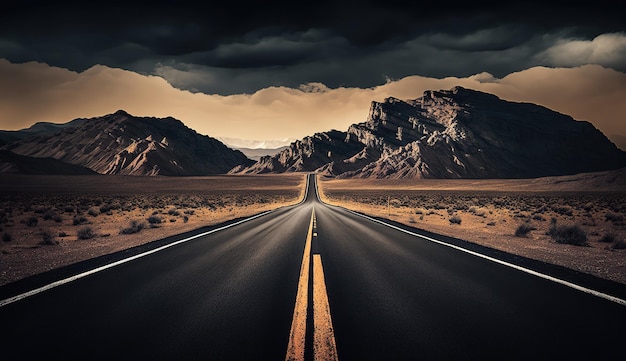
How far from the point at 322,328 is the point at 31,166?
164m

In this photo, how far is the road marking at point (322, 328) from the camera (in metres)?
3.14

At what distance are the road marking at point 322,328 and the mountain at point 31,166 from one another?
154414 millimetres

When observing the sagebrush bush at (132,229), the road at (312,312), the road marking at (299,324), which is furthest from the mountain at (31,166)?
the road marking at (299,324)

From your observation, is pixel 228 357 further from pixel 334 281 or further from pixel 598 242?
pixel 598 242

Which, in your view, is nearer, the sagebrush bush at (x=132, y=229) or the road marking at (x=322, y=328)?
the road marking at (x=322, y=328)

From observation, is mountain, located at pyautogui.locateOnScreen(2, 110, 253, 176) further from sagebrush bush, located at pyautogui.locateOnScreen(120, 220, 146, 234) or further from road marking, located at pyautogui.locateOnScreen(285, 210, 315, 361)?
road marking, located at pyautogui.locateOnScreen(285, 210, 315, 361)

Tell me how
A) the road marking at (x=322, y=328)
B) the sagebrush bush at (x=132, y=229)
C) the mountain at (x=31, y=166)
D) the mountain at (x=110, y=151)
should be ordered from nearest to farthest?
1. the road marking at (x=322, y=328)
2. the sagebrush bush at (x=132, y=229)
3. the mountain at (x=31, y=166)
4. the mountain at (x=110, y=151)

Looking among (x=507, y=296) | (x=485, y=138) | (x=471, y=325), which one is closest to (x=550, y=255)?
(x=507, y=296)

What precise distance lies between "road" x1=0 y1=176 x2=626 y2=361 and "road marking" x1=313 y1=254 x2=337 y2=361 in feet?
0.07

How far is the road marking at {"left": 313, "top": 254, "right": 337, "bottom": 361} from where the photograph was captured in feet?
10.3

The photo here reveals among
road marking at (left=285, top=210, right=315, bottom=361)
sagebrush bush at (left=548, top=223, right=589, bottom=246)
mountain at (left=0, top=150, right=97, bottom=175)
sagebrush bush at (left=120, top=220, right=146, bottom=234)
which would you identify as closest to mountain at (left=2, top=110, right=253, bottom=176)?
mountain at (left=0, top=150, right=97, bottom=175)

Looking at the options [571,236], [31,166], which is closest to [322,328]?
[571,236]

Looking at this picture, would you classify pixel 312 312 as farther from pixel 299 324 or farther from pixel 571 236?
pixel 571 236

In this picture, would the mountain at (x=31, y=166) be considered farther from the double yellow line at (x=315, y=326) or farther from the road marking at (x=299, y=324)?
the double yellow line at (x=315, y=326)
